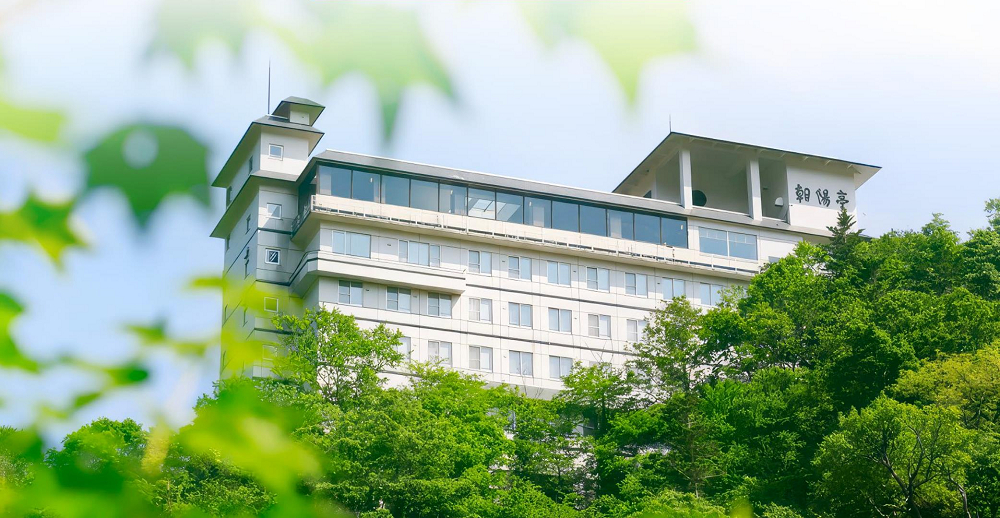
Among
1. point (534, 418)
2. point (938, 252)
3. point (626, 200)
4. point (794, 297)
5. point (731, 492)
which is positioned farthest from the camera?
point (626, 200)

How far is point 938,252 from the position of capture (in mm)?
65500

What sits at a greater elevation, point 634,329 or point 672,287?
point 672,287

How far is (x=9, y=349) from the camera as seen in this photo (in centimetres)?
363

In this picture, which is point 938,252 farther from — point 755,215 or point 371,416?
point 371,416

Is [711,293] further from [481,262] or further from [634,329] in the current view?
[481,262]

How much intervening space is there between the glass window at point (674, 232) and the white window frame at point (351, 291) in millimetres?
18057

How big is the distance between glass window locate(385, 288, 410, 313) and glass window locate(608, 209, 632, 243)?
12917 mm

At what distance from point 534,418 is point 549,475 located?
3684 millimetres

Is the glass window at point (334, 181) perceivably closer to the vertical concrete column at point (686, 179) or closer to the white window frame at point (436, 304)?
the white window frame at point (436, 304)

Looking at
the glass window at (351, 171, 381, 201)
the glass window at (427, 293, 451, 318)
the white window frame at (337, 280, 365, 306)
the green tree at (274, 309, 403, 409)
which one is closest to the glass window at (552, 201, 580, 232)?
the glass window at (427, 293, 451, 318)

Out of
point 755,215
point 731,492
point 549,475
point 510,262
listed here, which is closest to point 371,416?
point 549,475

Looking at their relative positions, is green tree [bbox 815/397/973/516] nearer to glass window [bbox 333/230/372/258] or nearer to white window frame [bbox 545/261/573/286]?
white window frame [bbox 545/261/573/286]

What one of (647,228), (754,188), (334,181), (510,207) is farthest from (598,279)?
(334,181)

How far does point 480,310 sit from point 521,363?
348cm
